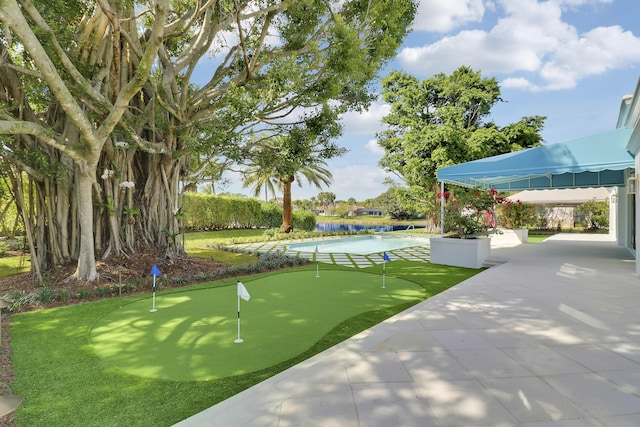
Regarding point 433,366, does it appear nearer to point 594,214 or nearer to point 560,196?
point 560,196

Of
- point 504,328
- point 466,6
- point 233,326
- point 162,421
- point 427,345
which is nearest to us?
point 162,421

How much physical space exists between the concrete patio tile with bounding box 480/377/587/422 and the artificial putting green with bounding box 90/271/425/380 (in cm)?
173

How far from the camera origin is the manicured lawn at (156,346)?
7.20ft

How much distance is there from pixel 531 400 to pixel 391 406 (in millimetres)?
943

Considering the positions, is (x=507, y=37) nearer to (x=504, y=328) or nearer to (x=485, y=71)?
(x=504, y=328)

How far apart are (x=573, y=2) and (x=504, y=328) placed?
857cm

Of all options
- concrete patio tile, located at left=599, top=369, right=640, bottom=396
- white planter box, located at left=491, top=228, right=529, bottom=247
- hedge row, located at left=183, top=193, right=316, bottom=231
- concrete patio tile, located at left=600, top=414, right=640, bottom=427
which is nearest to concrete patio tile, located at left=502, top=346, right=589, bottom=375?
concrete patio tile, located at left=599, top=369, right=640, bottom=396

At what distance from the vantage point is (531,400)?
6.80 ft

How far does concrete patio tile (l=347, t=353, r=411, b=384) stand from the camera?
7.82ft

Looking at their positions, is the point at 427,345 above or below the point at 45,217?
below

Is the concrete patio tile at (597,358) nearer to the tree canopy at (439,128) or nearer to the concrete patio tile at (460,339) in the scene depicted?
the concrete patio tile at (460,339)

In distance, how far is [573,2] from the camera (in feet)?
24.5

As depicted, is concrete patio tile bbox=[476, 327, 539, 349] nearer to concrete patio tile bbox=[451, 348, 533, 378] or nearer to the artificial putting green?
concrete patio tile bbox=[451, 348, 533, 378]

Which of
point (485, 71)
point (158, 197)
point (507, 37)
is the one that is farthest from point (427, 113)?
point (158, 197)
